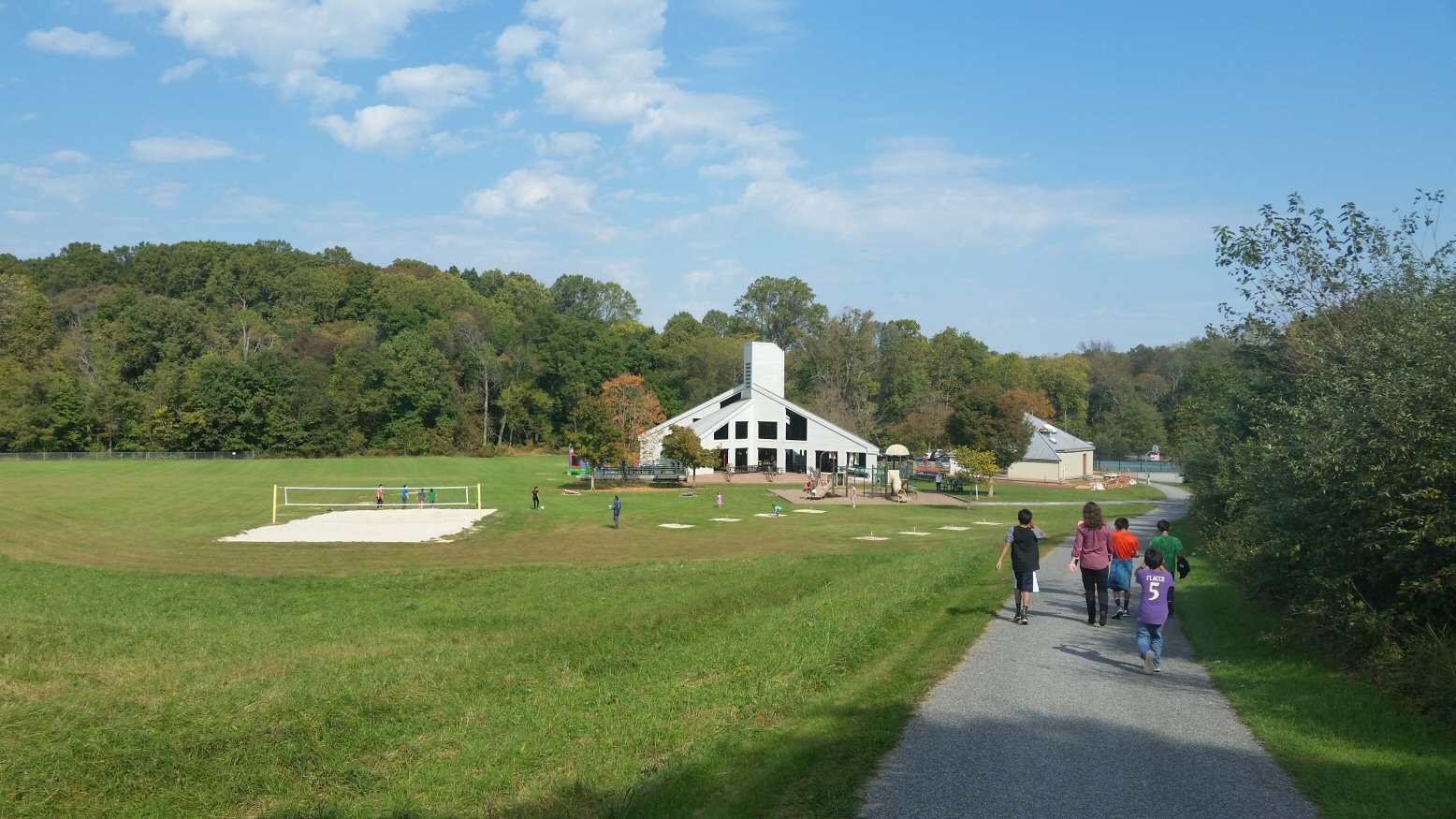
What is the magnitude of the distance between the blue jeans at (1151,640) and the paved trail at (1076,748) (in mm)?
202

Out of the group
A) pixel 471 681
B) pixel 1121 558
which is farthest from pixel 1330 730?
pixel 471 681

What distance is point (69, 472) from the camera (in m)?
67.0

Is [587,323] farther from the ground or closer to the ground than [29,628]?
farther from the ground

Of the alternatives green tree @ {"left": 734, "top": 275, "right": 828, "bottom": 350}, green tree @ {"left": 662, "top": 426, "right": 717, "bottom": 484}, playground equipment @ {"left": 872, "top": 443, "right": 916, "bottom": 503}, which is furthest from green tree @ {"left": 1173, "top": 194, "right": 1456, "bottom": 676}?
green tree @ {"left": 734, "top": 275, "right": 828, "bottom": 350}

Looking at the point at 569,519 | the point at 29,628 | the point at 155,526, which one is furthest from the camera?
the point at 569,519

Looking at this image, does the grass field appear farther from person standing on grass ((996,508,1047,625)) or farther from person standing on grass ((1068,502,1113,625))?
person standing on grass ((996,508,1047,625))

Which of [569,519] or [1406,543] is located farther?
[569,519]

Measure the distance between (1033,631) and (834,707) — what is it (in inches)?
216

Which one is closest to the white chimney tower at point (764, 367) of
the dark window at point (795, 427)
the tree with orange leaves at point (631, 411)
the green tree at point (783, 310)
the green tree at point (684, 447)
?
the dark window at point (795, 427)

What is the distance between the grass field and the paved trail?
248 mm

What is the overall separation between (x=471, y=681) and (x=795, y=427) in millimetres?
67941

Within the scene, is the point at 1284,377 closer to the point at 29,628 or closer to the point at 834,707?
the point at 834,707

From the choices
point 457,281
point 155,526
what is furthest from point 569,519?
point 457,281

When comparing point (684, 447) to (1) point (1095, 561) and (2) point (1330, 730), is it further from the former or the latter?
(2) point (1330, 730)
